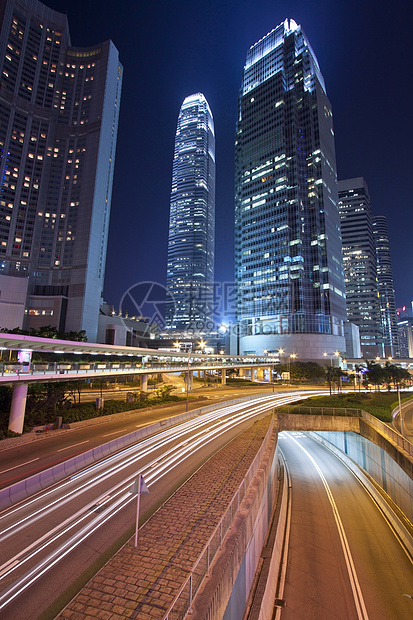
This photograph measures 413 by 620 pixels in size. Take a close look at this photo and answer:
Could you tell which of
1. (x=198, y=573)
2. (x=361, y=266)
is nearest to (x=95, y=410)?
(x=198, y=573)

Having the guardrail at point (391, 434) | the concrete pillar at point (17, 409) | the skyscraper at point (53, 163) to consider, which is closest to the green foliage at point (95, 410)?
the concrete pillar at point (17, 409)

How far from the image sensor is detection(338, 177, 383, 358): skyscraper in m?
181

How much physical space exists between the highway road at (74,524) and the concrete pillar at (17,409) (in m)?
10.4

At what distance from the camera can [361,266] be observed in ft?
602

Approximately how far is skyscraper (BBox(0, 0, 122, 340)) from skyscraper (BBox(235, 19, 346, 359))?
6545 centimetres

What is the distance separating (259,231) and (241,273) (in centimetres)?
2113

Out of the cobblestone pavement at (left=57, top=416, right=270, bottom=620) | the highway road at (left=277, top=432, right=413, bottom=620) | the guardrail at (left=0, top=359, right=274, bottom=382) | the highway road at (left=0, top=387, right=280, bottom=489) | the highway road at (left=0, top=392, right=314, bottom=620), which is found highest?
the guardrail at (left=0, top=359, right=274, bottom=382)

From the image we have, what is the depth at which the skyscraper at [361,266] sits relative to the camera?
18100 centimetres

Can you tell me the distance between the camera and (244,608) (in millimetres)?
10641

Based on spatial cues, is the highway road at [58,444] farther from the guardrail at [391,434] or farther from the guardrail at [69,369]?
the guardrail at [391,434]

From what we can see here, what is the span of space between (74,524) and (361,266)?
674 feet

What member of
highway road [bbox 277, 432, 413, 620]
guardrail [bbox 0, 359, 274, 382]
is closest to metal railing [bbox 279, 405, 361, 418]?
highway road [bbox 277, 432, 413, 620]

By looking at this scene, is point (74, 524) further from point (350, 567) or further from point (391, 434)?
point (391, 434)

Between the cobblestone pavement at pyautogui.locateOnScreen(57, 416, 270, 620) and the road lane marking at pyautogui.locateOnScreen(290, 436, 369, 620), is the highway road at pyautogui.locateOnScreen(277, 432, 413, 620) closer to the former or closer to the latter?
the road lane marking at pyautogui.locateOnScreen(290, 436, 369, 620)
